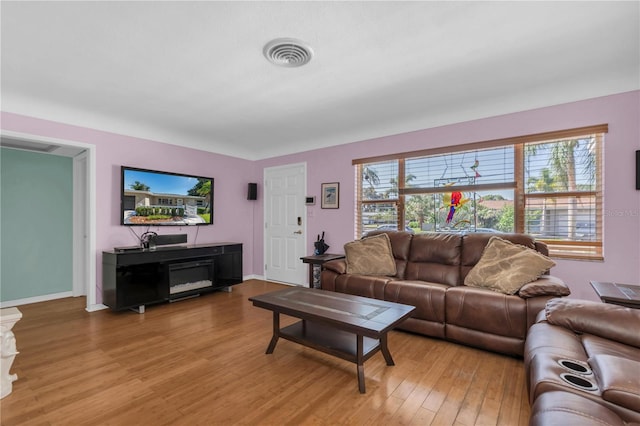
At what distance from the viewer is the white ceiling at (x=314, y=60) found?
75.3 inches

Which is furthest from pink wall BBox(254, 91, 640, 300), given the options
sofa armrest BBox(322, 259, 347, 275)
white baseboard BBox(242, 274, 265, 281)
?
white baseboard BBox(242, 274, 265, 281)

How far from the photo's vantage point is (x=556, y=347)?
1609mm

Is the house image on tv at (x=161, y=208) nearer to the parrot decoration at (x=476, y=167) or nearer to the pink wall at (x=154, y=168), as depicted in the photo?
the pink wall at (x=154, y=168)

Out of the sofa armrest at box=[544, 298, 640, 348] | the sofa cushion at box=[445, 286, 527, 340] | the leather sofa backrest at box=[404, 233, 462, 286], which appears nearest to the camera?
the sofa armrest at box=[544, 298, 640, 348]

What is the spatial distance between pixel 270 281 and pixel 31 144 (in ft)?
13.0

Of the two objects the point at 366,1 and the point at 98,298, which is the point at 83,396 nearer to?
the point at 98,298

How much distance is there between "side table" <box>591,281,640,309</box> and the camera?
1977mm

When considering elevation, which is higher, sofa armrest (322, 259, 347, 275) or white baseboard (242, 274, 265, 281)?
sofa armrest (322, 259, 347, 275)

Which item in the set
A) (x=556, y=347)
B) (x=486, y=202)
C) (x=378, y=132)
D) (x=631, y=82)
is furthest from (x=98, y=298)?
(x=631, y=82)

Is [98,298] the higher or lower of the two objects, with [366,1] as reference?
lower

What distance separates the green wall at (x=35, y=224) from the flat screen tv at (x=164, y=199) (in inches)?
50.1

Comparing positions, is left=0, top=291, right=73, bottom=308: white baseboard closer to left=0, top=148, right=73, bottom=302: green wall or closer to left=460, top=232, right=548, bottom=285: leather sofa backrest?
left=0, top=148, right=73, bottom=302: green wall

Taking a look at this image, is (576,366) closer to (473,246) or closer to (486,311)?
(486,311)

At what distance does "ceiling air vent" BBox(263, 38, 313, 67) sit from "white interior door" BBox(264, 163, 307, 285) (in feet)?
8.79
